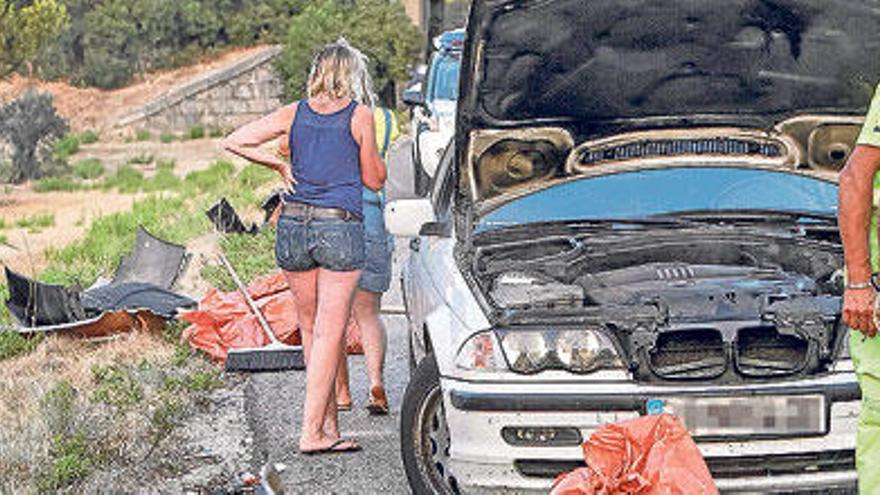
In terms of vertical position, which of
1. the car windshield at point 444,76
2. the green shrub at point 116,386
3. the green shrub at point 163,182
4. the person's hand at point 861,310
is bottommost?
the green shrub at point 163,182

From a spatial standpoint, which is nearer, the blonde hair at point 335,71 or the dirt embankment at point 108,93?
the blonde hair at point 335,71

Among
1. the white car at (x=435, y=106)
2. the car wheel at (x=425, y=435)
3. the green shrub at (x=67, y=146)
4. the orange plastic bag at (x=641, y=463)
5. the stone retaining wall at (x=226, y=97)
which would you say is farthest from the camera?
the stone retaining wall at (x=226, y=97)

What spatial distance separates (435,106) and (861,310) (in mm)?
12801

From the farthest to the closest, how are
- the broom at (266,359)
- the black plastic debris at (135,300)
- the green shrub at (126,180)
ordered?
the green shrub at (126,180), the black plastic debris at (135,300), the broom at (266,359)

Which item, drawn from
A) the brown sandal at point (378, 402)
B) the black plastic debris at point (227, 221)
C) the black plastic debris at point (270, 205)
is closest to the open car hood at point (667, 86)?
the brown sandal at point (378, 402)

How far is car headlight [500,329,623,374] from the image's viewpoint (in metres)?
6.02

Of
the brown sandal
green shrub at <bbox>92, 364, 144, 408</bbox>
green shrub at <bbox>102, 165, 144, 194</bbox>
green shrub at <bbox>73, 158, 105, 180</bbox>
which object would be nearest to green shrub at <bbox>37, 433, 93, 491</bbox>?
green shrub at <bbox>92, 364, 144, 408</bbox>

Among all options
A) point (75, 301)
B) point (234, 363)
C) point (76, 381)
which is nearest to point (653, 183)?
point (234, 363)

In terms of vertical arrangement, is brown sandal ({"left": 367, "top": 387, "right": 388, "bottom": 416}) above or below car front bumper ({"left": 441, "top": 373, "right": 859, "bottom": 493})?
below

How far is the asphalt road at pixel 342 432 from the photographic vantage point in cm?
720

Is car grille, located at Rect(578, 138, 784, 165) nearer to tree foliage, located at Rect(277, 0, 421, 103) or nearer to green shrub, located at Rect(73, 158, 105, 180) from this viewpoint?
green shrub, located at Rect(73, 158, 105, 180)

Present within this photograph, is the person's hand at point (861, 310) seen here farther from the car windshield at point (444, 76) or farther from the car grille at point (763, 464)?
the car windshield at point (444, 76)

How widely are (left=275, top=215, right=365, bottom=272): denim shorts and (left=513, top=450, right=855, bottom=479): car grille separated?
1684 millimetres

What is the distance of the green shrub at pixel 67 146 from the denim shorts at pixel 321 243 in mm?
31174
